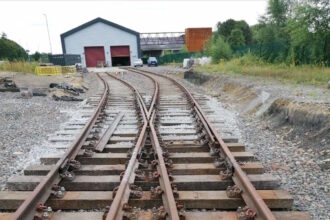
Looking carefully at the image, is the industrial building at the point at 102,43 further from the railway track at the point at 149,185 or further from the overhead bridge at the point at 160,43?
the railway track at the point at 149,185

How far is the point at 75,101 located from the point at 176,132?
5.59 m

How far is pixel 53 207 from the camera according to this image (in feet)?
10.3

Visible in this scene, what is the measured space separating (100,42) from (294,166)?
45800mm

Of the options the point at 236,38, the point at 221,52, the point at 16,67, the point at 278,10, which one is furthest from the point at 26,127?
the point at 236,38

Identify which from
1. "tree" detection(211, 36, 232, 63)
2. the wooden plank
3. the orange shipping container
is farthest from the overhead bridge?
the wooden plank

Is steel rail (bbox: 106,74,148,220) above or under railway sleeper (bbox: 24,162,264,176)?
above

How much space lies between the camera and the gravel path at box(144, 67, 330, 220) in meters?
3.23

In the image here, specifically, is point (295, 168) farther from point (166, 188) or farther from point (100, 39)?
point (100, 39)

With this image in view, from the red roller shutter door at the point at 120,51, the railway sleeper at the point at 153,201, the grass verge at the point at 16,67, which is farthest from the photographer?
the red roller shutter door at the point at 120,51

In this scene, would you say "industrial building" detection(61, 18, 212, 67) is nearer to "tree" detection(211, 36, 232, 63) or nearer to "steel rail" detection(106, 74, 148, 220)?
"tree" detection(211, 36, 232, 63)

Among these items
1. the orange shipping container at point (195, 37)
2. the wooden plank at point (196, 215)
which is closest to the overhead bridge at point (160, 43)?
the orange shipping container at point (195, 37)

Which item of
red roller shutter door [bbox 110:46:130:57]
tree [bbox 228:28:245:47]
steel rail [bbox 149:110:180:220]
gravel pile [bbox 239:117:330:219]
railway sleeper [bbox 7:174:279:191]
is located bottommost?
gravel pile [bbox 239:117:330:219]

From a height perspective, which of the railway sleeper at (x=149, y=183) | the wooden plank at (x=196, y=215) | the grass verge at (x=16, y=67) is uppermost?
the grass verge at (x=16, y=67)

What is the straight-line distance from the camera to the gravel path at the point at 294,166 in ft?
10.6
